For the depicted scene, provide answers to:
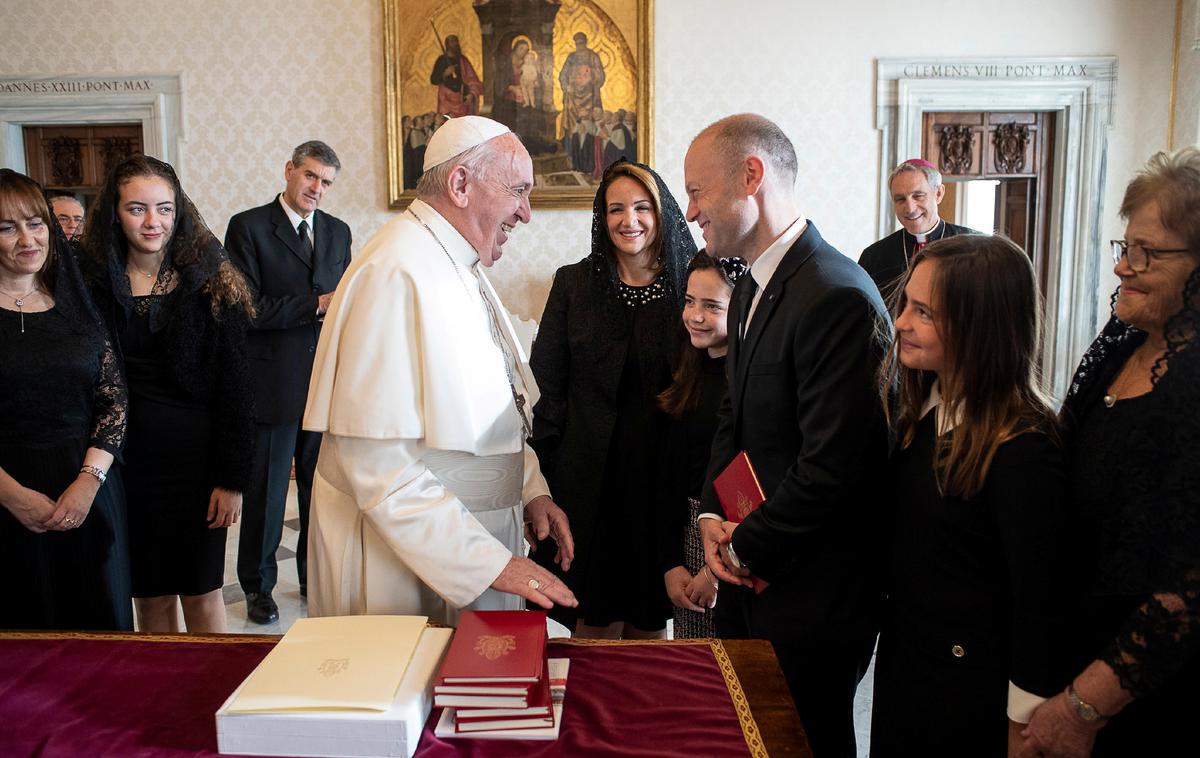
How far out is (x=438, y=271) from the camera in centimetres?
210

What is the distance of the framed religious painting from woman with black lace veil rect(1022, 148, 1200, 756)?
603 centimetres

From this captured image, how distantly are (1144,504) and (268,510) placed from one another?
4052 millimetres

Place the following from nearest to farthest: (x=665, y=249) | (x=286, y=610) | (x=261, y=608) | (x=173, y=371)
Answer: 1. (x=173, y=371)
2. (x=665, y=249)
3. (x=261, y=608)
4. (x=286, y=610)

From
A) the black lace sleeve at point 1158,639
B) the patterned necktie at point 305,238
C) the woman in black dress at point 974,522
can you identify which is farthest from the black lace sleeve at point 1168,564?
the patterned necktie at point 305,238

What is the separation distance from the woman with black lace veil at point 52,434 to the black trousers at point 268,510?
63.2 inches

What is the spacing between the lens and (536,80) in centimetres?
736

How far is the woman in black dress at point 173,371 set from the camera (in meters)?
2.96

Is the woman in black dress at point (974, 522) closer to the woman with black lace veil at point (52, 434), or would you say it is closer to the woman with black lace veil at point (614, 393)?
the woman with black lace veil at point (614, 393)

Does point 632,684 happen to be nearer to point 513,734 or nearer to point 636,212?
point 513,734

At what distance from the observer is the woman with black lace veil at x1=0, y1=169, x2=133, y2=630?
2.65 m

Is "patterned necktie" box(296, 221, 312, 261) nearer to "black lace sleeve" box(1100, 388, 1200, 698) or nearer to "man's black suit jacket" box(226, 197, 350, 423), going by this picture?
"man's black suit jacket" box(226, 197, 350, 423)

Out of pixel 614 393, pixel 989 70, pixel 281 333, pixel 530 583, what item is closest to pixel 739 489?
pixel 530 583

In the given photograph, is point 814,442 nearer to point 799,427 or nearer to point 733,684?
point 799,427

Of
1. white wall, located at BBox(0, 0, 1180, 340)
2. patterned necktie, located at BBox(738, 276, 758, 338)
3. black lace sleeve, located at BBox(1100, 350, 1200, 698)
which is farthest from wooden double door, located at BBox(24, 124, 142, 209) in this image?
black lace sleeve, located at BBox(1100, 350, 1200, 698)
